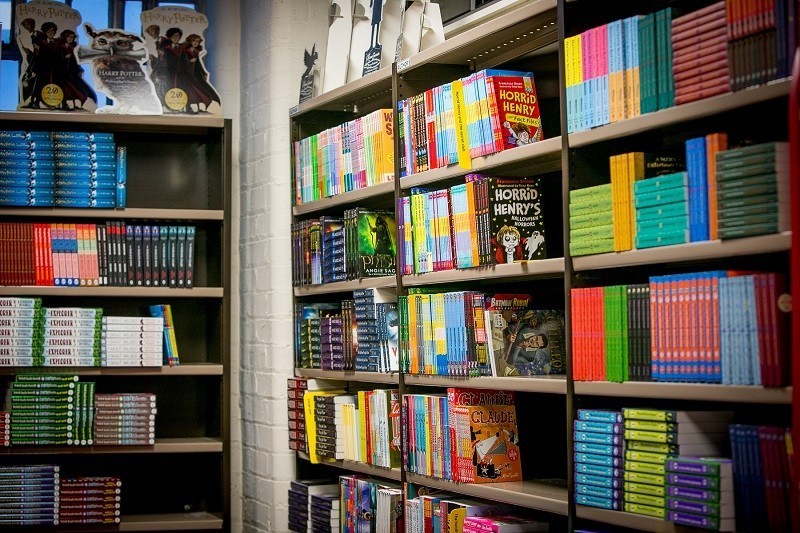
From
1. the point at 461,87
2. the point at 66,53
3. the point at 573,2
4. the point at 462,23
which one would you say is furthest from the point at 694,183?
the point at 66,53

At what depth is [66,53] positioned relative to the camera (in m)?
4.64

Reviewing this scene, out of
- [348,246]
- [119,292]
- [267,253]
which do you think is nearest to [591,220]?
[348,246]

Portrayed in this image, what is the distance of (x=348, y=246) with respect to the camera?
4070 mm

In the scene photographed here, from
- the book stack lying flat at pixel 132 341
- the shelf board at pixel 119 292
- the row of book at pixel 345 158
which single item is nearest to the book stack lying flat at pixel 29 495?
the book stack lying flat at pixel 132 341

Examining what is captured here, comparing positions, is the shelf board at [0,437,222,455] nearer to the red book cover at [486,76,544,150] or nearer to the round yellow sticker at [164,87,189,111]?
the round yellow sticker at [164,87,189,111]

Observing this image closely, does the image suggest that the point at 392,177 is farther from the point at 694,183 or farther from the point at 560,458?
the point at 694,183

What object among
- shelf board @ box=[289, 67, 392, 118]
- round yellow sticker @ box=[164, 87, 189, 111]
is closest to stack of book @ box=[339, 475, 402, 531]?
shelf board @ box=[289, 67, 392, 118]

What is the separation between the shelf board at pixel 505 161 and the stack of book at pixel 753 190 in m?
0.66

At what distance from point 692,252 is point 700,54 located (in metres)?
0.48

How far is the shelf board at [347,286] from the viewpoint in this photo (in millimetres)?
3837

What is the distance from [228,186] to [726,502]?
2.96m

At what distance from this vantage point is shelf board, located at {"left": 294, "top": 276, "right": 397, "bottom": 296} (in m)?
3.84

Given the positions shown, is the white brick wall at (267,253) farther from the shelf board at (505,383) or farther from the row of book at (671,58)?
the row of book at (671,58)

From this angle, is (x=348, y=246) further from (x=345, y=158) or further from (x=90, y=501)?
(x=90, y=501)
